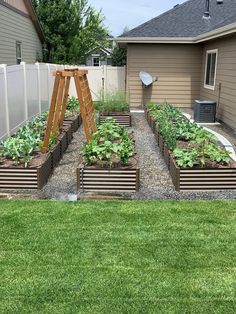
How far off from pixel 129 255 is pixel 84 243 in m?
0.48

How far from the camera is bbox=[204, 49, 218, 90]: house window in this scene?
11.6 metres

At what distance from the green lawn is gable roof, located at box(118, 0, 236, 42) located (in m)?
9.32

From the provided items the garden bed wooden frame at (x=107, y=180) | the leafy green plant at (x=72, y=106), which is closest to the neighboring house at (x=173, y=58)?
the leafy green plant at (x=72, y=106)

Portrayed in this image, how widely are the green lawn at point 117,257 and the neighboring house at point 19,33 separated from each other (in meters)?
9.44

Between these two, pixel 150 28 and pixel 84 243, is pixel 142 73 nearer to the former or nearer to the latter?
pixel 150 28

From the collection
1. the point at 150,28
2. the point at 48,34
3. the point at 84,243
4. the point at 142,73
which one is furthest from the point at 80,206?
the point at 48,34

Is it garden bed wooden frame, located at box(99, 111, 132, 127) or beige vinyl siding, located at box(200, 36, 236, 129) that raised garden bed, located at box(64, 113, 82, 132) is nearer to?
garden bed wooden frame, located at box(99, 111, 132, 127)

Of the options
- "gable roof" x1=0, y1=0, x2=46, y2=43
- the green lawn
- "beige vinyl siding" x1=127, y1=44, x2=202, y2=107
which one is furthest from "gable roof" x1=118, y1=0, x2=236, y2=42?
the green lawn

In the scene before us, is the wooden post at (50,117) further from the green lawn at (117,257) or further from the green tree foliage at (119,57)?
the green tree foliage at (119,57)

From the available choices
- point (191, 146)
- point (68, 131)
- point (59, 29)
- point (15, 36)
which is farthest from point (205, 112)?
point (59, 29)

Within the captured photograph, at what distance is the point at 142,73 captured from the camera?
13172 mm

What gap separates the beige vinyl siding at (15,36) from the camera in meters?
12.7

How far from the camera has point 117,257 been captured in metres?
3.46

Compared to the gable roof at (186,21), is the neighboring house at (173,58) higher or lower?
lower
